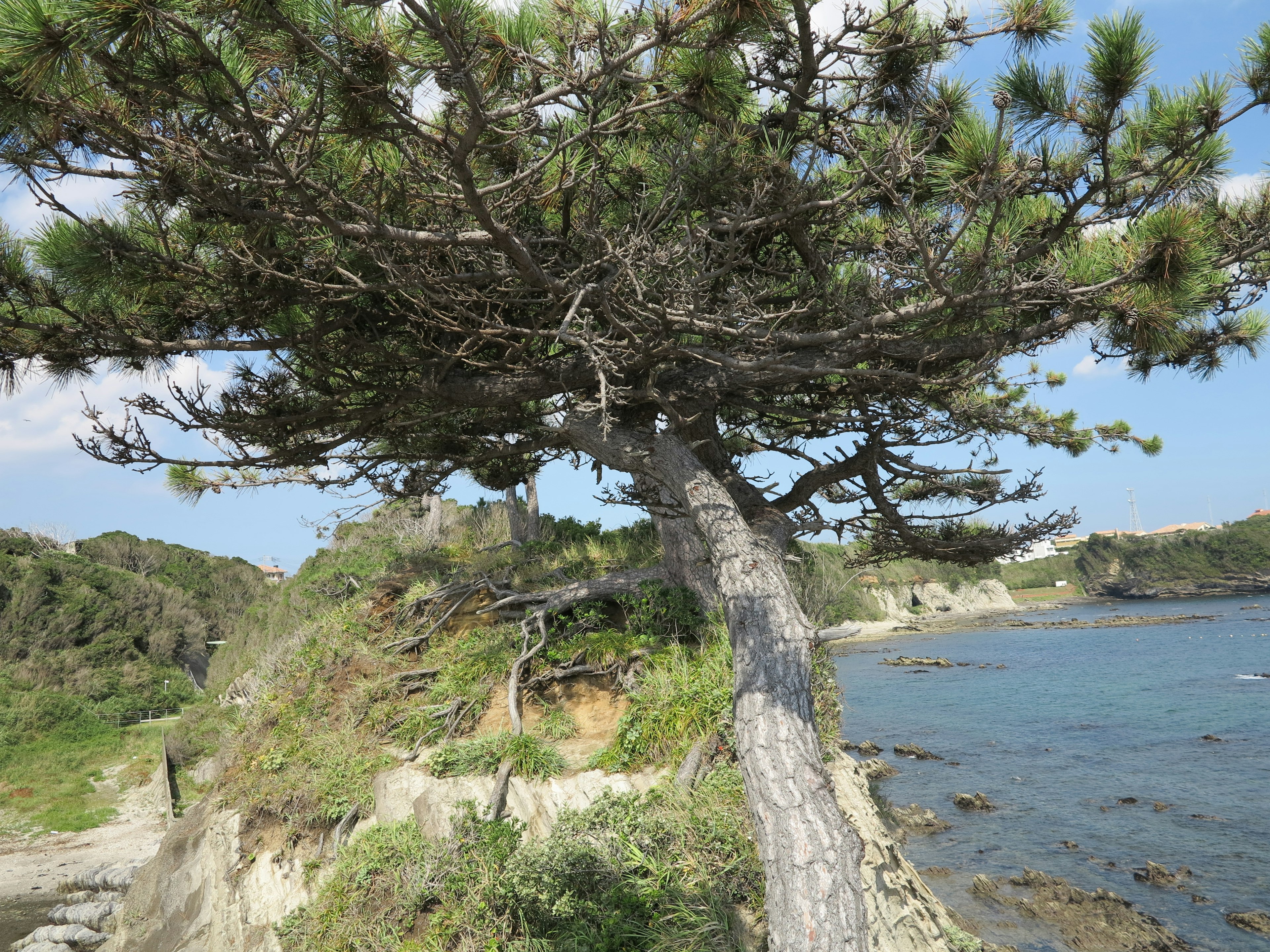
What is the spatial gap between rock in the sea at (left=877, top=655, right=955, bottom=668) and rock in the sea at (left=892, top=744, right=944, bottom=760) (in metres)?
20.2

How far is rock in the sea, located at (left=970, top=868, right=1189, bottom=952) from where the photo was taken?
983 cm

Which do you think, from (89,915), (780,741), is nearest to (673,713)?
(780,741)

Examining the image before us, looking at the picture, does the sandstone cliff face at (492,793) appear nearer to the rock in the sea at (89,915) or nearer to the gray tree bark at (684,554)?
the gray tree bark at (684,554)

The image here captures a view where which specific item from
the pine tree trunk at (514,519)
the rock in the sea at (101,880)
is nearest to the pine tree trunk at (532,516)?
the pine tree trunk at (514,519)

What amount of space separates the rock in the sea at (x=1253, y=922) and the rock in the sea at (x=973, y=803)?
5.64 meters

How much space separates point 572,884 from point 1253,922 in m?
10.7

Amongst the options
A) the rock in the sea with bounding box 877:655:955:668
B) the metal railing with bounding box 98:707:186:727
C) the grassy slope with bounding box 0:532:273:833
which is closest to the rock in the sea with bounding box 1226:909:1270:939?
→ the grassy slope with bounding box 0:532:273:833

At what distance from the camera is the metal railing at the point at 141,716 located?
28.7 meters

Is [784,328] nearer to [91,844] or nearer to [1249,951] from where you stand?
[1249,951]

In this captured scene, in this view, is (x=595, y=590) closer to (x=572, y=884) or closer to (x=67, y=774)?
(x=572, y=884)

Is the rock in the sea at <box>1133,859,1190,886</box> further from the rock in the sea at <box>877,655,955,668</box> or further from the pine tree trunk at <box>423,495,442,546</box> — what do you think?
the rock in the sea at <box>877,655,955,668</box>

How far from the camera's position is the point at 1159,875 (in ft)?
38.6

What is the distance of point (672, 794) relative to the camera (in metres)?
5.71

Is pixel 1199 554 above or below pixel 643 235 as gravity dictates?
below
